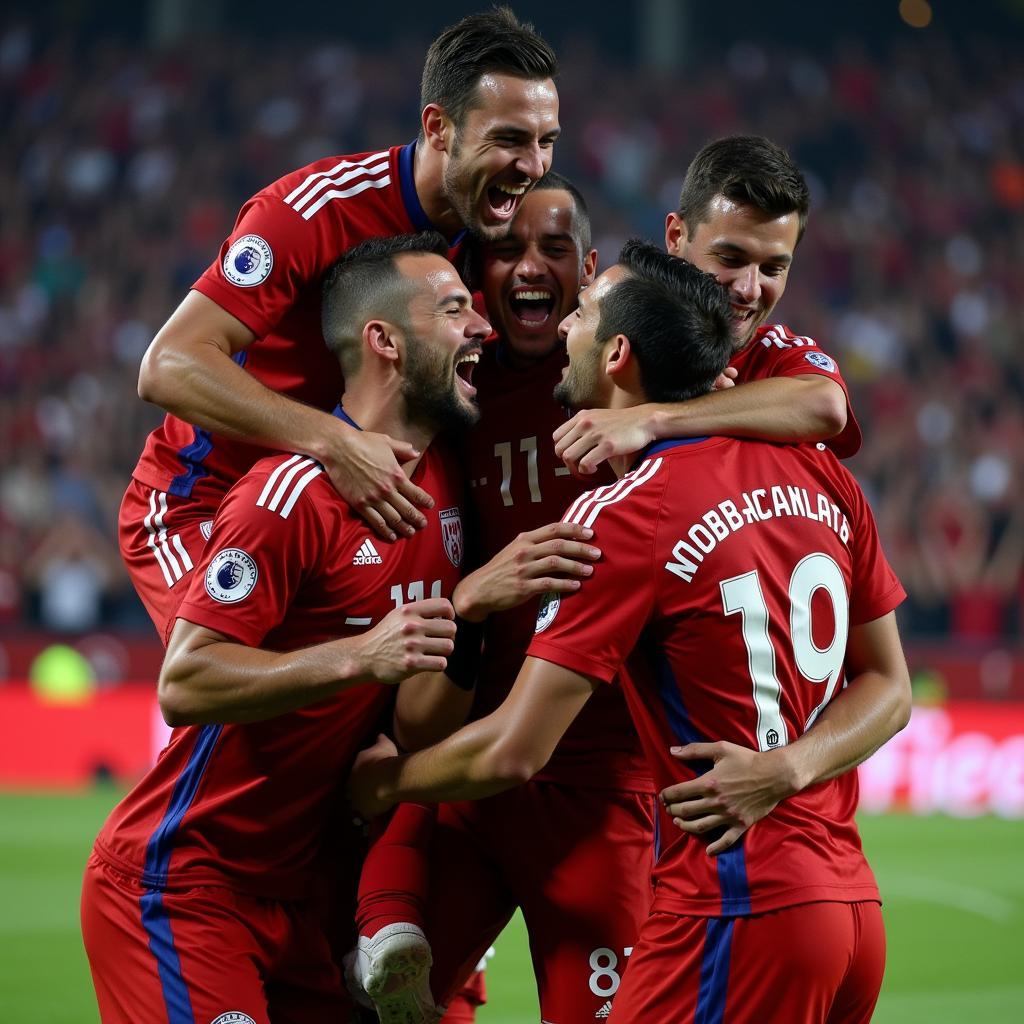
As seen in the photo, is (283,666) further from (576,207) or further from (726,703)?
(576,207)

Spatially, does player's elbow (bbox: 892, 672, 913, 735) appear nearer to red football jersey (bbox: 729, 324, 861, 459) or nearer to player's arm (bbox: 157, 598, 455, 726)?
red football jersey (bbox: 729, 324, 861, 459)

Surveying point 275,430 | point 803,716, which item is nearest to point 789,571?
point 803,716

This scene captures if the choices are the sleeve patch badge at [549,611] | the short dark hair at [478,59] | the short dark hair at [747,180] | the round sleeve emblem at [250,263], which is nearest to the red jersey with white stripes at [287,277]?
the round sleeve emblem at [250,263]

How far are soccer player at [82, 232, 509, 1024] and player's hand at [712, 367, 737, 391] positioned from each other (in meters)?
0.69

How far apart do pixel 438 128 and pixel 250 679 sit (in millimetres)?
1981

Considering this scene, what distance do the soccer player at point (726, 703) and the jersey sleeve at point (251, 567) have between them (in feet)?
1.78

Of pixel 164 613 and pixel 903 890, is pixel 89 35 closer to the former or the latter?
pixel 903 890

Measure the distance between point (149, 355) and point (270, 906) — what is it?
1583mm

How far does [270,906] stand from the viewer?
12.8ft

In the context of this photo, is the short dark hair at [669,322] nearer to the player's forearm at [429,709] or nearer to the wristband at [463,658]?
the wristband at [463,658]

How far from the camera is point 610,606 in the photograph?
3.29 m

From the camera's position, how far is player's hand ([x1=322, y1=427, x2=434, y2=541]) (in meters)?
3.86

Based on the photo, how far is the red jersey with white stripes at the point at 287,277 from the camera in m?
4.39

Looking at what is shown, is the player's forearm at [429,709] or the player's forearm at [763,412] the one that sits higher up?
the player's forearm at [763,412]
